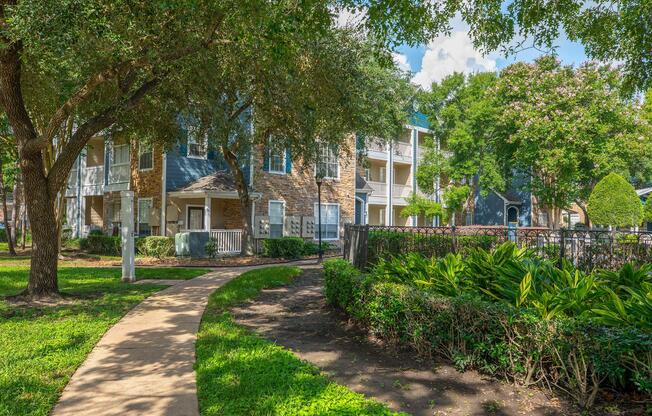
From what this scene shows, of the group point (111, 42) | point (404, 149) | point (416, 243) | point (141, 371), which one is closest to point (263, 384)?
point (141, 371)

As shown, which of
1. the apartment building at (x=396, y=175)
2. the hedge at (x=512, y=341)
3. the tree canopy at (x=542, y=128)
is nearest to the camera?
the hedge at (x=512, y=341)

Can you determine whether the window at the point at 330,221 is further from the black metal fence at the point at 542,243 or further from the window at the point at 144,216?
the black metal fence at the point at 542,243

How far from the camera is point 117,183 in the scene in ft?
72.5

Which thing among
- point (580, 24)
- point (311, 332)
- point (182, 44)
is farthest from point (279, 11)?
point (580, 24)

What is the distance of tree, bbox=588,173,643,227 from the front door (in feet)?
59.0

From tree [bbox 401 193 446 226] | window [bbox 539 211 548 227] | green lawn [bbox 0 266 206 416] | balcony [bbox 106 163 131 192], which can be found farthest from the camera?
window [bbox 539 211 548 227]

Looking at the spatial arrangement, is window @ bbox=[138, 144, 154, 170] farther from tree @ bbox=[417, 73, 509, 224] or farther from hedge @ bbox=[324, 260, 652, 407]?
hedge @ bbox=[324, 260, 652, 407]

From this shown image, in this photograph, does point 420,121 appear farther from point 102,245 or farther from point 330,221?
point 102,245

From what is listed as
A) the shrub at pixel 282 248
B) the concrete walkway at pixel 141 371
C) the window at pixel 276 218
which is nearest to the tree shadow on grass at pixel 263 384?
the concrete walkway at pixel 141 371

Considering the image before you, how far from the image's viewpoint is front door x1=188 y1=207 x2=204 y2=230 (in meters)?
20.8

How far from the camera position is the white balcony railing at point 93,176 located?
23531 millimetres

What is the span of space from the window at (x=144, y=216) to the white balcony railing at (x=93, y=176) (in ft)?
12.8

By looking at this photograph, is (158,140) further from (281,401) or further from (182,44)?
(281,401)

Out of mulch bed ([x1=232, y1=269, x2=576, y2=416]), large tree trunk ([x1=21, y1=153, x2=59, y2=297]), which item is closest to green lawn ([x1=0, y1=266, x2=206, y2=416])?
large tree trunk ([x1=21, y1=153, x2=59, y2=297])
